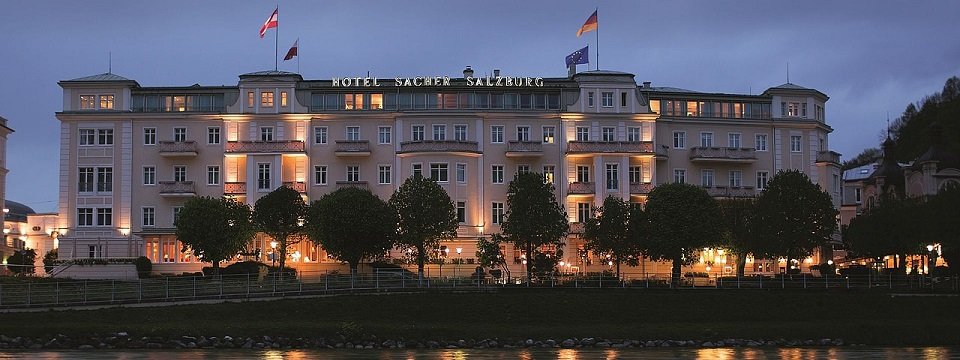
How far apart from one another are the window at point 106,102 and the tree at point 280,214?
18.1 metres

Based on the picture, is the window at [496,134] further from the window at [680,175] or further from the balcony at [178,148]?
the balcony at [178,148]

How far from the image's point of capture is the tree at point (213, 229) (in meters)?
94.8

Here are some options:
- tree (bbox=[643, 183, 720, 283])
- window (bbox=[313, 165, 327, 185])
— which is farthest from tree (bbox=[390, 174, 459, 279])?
tree (bbox=[643, 183, 720, 283])

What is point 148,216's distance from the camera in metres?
109

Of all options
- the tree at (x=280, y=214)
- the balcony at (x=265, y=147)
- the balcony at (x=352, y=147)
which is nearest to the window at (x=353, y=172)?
Result: the balcony at (x=352, y=147)

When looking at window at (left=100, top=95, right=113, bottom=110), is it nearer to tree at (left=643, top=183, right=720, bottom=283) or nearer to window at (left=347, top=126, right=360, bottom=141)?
window at (left=347, top=126, right=360, bottom=141)

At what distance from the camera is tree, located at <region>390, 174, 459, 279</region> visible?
94875 mm

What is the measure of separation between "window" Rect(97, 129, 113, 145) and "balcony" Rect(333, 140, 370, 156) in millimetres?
18636

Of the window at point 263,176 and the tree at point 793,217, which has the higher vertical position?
the window at point 263,176

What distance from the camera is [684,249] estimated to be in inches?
3716

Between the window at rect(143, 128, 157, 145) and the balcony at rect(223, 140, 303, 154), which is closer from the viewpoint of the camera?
the balcony at rect(223, 140, 303, 154)

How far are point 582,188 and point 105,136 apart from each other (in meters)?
39.5

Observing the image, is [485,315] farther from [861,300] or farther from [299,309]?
[861,300]

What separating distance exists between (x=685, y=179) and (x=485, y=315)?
143 feet
